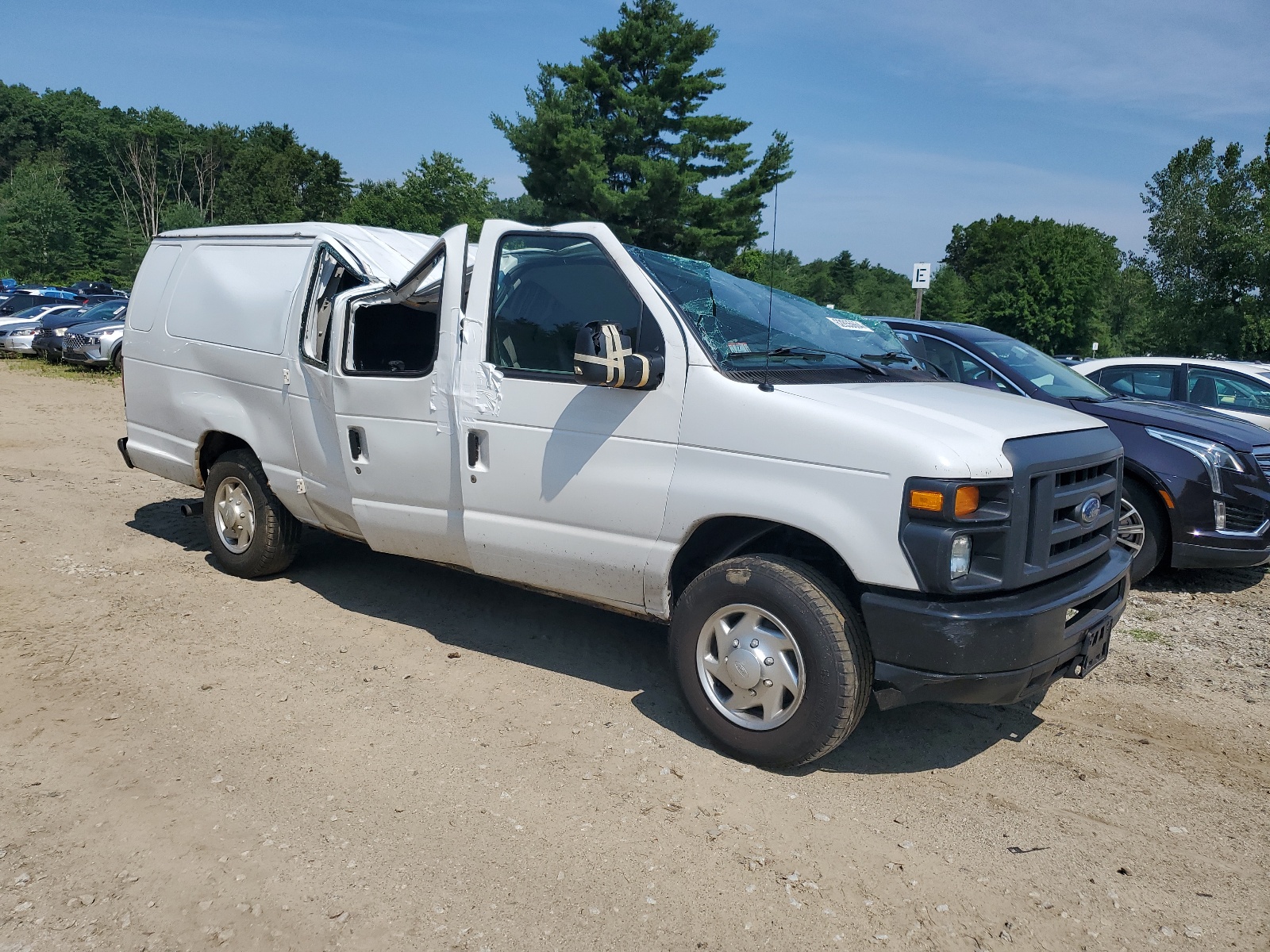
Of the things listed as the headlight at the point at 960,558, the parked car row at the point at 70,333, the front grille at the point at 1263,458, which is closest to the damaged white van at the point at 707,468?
the headlight at the point at 960,558

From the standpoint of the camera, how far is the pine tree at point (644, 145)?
33.1 m

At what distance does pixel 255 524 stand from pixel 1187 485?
601 cm

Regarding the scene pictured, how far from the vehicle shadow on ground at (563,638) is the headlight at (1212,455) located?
2643mm

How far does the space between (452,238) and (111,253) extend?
9486cm

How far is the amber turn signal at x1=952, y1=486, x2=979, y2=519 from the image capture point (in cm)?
334

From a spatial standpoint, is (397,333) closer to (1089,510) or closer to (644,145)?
(1089,510)

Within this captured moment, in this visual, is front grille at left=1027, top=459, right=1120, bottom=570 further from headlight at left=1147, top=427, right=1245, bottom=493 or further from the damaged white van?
headlight at left=1147, top=427, right=1245, bottom=493

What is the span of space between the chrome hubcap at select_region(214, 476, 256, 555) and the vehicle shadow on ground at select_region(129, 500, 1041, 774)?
392 mm

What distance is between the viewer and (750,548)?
160 inches

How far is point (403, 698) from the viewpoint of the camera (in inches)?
178

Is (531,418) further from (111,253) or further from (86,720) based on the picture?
(111,253)

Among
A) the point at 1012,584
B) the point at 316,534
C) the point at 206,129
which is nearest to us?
the point at 1012,584

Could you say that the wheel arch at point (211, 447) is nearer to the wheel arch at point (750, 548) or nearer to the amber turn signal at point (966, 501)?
the wheel arch at point (750, 548)

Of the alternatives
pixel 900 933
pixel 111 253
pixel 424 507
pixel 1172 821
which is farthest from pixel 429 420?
pixel 111 253
